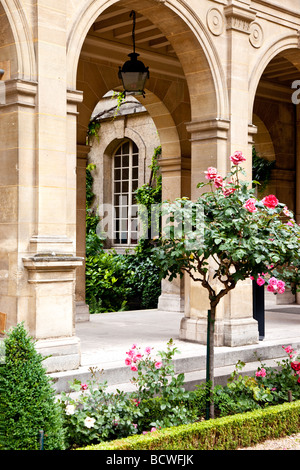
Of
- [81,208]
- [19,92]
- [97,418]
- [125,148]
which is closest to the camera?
[97,418]

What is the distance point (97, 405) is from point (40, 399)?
0.86 m

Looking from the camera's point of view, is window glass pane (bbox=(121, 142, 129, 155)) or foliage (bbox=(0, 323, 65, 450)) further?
window glass pane (bbox=(121, 142, 129, 155))

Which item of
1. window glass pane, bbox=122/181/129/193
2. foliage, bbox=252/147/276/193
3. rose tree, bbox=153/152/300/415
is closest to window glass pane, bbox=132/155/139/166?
window glass pane, bbox=122/181/129/193

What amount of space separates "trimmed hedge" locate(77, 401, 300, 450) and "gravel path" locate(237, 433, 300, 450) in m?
0.04

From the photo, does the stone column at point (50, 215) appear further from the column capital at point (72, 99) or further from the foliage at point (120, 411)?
the foliage at point (120, 411)

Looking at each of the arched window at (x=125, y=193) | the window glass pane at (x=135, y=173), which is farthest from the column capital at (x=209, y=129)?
the window glass pane at (x=135, y=173)

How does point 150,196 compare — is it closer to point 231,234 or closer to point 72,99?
point 72,99

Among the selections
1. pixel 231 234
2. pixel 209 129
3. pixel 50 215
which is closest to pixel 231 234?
pixel 231 234

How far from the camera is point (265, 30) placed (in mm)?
10031

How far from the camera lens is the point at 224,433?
5465mm

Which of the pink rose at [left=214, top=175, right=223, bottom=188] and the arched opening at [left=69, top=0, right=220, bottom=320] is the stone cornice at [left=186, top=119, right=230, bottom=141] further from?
the pink rose at [left=214, top=175, right=223, bottom=188]

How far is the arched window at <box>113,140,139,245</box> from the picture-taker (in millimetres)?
A: 17406

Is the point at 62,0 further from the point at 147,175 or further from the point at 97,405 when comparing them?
the point at 147,175

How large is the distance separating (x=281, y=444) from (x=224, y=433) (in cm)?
61
